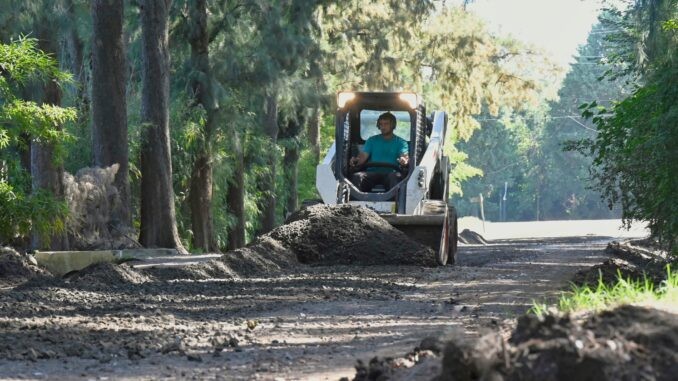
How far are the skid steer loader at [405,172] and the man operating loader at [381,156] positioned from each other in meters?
0.10

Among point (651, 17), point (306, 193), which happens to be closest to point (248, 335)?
point (651, 17)

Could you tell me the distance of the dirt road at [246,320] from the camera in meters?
9.59

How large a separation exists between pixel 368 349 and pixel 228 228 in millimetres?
29268

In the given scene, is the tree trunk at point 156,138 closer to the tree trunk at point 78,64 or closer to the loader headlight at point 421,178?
the tree trunk at point 78,64

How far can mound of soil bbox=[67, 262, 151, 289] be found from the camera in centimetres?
1677

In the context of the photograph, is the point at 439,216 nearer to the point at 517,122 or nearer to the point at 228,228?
the point at 228,228

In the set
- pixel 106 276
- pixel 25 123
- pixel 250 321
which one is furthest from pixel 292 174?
pixel 250 321

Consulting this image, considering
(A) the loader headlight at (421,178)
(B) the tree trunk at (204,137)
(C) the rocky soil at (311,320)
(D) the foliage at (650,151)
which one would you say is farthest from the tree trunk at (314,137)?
(D) the foliage at (650,151)

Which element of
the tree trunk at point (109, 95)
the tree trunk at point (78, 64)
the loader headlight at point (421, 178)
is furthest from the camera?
the tree trunk at point (78, 64)

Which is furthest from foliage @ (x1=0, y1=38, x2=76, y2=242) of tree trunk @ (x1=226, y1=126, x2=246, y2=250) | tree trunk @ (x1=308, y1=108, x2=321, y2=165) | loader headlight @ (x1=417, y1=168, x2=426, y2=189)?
tree trunk @ (x1=308, y1=108, x2=321, y2=165)

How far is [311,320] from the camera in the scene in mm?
12789

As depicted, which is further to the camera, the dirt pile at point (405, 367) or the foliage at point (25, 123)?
the foliage at point (25, 123)

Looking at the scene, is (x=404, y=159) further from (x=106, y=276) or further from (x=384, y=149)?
(x=106, y=276)

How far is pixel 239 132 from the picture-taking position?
36.6 metres
